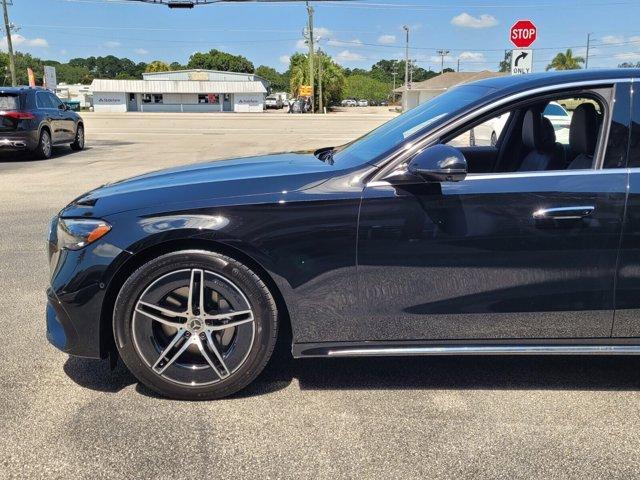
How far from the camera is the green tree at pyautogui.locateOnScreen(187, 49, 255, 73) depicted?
136 metres

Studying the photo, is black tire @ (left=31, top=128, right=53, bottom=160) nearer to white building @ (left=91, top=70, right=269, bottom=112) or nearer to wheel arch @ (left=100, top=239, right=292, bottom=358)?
wheel arch @ (left=100, top=239, right=292, bottom=358)

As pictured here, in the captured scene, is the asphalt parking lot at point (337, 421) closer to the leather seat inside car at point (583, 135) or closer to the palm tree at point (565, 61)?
the leather seat inside car at point (583, 135)

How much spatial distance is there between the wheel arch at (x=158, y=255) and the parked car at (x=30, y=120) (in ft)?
41.4

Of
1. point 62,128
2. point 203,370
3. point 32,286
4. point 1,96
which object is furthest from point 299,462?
point 62,128

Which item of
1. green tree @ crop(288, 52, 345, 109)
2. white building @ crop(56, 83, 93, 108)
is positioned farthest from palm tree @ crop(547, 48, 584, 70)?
white building @ crop(56, 83, 93, 108)

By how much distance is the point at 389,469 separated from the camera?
8.66ft

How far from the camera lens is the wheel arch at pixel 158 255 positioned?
3043mm

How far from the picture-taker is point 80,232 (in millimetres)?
3078

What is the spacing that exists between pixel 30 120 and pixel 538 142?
13304mm

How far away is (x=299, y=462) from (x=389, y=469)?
15.7 inches

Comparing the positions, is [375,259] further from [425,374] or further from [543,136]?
[543,136]

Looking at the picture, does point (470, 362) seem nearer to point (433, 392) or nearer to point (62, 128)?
point (433, 392)

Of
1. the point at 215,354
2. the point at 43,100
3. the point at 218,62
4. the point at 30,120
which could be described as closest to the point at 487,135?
the point at 215,354

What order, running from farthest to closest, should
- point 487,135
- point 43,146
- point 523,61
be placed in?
point 43,146, point 523,61, point 487,135
